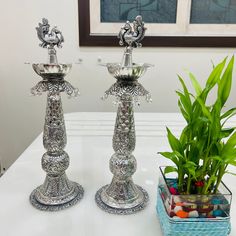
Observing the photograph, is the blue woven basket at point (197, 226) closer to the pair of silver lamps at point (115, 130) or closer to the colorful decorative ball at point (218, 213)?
the colorful decorative ball at point (218, 213)

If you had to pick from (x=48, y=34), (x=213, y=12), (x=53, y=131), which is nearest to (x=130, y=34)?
(x=48, y=34)

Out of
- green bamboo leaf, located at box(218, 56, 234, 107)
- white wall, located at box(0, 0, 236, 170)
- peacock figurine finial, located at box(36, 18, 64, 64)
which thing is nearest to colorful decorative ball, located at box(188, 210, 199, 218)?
green bamboo leaf, located at box(218, 56, 234, 107)

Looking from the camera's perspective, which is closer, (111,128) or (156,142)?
(156,142)

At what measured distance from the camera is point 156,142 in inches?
40.9

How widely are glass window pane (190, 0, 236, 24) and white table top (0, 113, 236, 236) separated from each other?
1.78 ft

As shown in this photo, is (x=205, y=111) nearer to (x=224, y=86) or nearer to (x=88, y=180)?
(x=224, y=86)

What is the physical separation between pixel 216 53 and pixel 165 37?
1.01 feet

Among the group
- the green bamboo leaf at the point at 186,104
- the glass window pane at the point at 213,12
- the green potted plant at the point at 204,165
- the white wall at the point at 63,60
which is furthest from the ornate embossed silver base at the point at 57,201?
the glass window pane at the point at 213,12

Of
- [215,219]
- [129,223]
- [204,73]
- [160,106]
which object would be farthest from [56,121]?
[204,73]

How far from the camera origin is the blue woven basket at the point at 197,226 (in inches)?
20.7

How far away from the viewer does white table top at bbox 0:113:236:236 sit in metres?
0.58

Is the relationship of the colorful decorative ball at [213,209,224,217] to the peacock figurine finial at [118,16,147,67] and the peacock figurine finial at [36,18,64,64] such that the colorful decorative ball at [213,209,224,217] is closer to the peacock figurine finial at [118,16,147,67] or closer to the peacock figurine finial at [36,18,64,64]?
the peacock figurine finial at [118,16,147,67]

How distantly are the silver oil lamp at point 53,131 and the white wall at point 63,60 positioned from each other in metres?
0.86

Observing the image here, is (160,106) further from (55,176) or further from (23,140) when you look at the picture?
(55,176)
